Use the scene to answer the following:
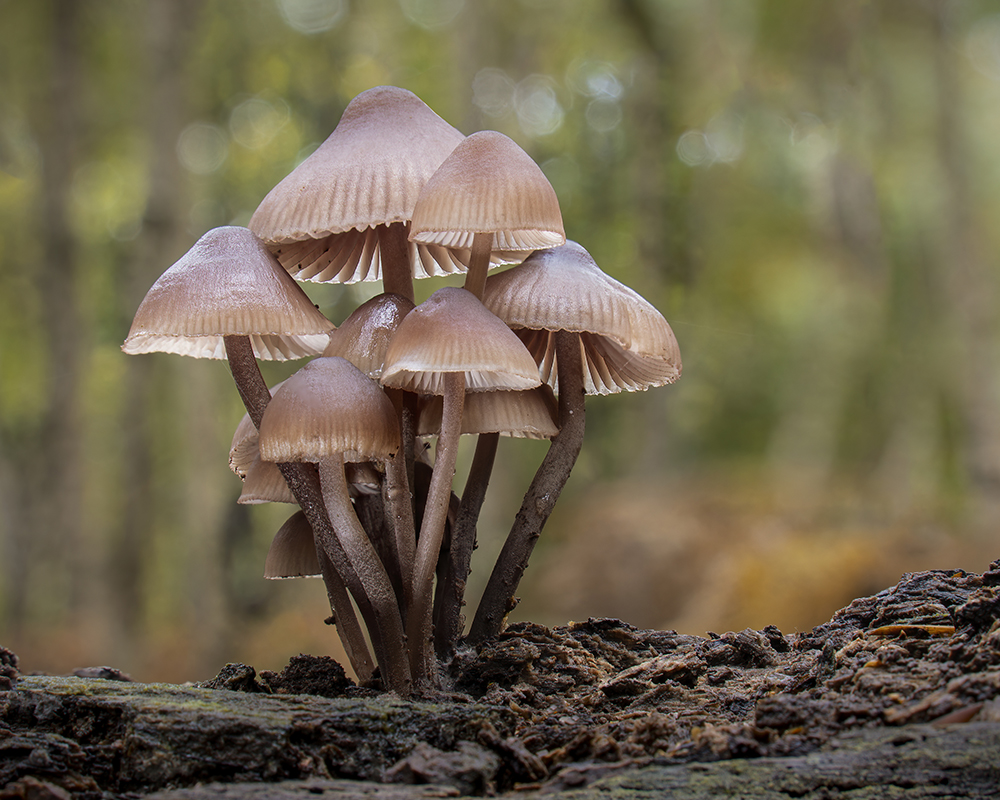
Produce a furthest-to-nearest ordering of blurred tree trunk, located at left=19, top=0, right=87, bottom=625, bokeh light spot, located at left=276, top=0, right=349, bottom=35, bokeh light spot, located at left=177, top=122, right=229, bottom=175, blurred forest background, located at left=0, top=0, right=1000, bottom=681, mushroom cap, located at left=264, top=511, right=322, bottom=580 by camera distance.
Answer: bokeh light spot, located at left=177, top=122, right=229, bottom=175 < bokeh light spot, located at left=276, top=0, right=349, bottom=35 < blurred tree trunk, located at left=19, top=0, right=87, bottom=625 < blurred forest background, located at left=0, top=0, right=1000, bottom=681 < mushroom cap, located at left=264, top=511, right=322, bottom=580

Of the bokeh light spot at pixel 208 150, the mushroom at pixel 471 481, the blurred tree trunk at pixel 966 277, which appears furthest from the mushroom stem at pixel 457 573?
the bokeh light spot at pixel 208 150

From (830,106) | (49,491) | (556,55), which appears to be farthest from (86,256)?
(830,106)

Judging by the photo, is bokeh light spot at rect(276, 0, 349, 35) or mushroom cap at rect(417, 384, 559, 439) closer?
mushroom cap at rect(417, 384, 559, 439)

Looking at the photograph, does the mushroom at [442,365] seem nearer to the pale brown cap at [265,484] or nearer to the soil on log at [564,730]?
the soil on log at [564,730]

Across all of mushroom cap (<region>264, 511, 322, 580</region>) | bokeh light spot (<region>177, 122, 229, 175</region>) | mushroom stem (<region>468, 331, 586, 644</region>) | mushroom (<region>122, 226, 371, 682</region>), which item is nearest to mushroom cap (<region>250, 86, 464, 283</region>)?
mushroom (<region>122, 226, 371, 682</region>)

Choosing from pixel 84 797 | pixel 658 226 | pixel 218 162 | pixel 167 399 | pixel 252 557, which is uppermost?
pixel 218 162

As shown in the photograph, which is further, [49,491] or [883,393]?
[883,393]

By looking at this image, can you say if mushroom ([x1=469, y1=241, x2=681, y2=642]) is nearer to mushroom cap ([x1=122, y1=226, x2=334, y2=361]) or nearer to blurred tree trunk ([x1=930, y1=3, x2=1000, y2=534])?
mushroom cap ([x1=122, y1=226, x2=334, y2=361])

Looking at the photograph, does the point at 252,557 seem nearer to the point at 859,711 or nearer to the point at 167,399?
the point at 167,399
